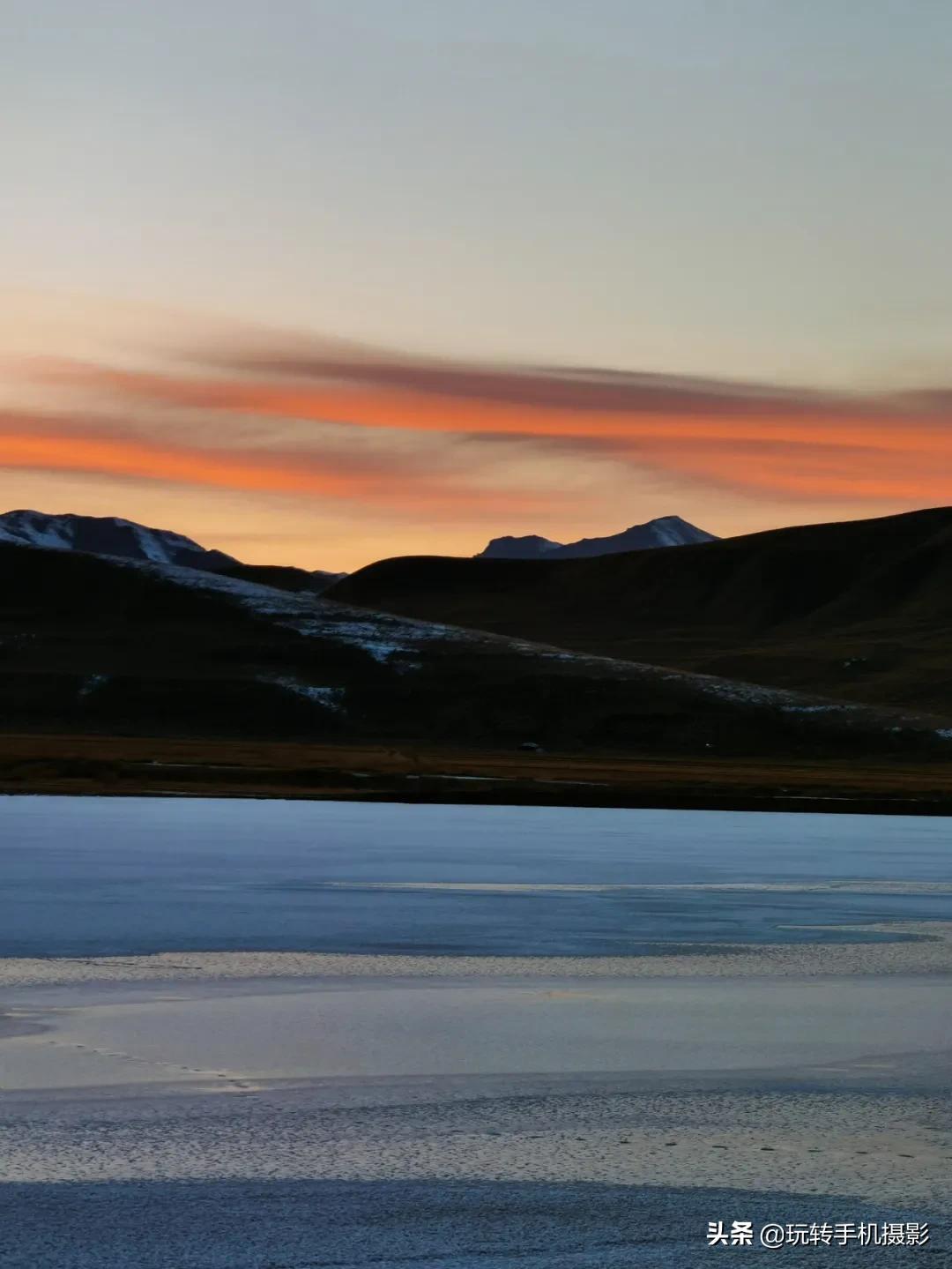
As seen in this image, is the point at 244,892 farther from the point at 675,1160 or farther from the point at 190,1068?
the point at 675,1160

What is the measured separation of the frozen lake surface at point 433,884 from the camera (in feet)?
82.9

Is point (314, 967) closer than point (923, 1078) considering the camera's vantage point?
No

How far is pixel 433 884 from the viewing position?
35.1 m

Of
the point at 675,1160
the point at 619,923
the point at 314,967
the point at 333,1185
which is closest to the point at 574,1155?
the point at 675,1160

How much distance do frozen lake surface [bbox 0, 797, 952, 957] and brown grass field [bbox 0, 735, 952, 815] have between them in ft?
72.7

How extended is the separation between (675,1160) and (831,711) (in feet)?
572

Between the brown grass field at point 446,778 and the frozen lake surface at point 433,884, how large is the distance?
72.7ft

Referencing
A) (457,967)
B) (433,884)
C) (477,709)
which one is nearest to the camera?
(457,967)

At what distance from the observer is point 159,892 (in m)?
31.7

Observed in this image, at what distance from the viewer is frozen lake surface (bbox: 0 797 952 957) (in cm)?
2528

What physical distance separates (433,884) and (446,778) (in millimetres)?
67411

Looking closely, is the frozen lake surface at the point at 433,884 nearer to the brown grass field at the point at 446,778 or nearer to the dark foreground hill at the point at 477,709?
the brown grass field at the point at 446,778

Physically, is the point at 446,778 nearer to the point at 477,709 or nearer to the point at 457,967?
the point at 457,967

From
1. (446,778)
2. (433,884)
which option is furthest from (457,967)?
(446,778)
